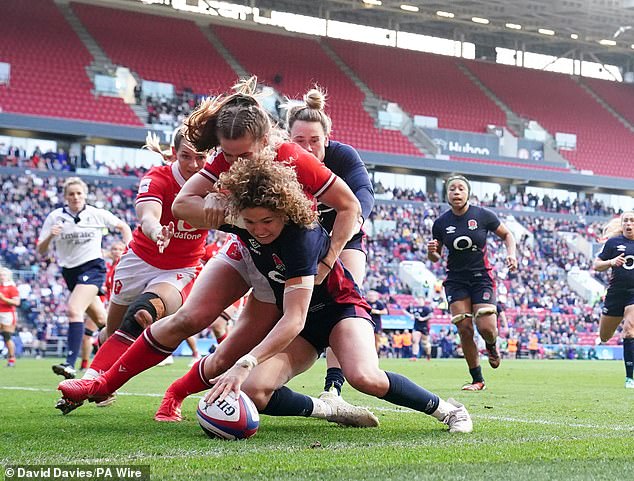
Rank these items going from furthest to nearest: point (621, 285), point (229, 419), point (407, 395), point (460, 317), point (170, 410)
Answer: point (621, 285) < point (460, 317) < point (170, 410) < point (407, 395) < point (229, 419)

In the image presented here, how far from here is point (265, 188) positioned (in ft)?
15.6

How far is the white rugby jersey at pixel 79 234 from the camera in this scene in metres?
11.4

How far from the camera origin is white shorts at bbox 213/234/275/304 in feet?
19.0

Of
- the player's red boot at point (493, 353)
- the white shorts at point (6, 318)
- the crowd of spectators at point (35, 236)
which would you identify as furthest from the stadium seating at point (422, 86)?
the player's red boot at point (493, 353)

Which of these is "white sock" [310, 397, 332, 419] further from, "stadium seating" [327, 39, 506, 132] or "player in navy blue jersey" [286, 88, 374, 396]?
"stadium seating" [327, 39, 506, 132]

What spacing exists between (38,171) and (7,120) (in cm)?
247

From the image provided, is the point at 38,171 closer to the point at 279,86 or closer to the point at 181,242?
the point at 279,86

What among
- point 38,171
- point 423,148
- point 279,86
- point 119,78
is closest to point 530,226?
point 423,148

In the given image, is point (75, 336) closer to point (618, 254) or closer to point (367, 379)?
point (618, 254)

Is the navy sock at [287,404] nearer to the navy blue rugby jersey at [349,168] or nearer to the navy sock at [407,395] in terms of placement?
the navy sock at [407,395]

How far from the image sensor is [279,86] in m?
41.3

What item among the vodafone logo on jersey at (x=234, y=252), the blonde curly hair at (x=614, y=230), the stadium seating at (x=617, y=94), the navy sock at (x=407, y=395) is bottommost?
the navy sock at (x=407, y=395)

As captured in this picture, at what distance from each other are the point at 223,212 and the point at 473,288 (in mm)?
6603

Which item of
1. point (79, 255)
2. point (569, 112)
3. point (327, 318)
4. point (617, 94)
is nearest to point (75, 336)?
point (79, 255)
